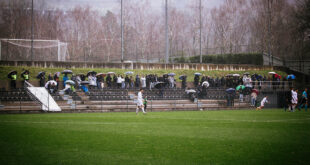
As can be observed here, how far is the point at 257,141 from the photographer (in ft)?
38.2

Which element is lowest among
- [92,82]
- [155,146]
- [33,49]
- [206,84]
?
[155,146]

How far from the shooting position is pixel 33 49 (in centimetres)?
4297

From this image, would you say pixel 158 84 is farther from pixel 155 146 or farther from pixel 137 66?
pixel 155 146

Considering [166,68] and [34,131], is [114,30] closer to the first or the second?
[166,68]

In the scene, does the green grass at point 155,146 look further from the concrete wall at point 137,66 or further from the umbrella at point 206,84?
the concrete wall at point 137,66

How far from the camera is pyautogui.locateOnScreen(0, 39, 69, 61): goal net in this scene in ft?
132

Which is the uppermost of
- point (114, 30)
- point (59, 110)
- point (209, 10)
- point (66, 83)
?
point (209, 10)

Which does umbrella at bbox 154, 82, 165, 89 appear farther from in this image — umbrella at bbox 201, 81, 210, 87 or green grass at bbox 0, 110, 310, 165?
green grass at bbox 0, 110, 310, 165

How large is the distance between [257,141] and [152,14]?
179 feet

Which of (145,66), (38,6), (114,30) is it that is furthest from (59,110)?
(114,30)

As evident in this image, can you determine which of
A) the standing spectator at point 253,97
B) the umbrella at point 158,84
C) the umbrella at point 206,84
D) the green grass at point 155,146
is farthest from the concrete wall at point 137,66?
the green grass at point 155,146

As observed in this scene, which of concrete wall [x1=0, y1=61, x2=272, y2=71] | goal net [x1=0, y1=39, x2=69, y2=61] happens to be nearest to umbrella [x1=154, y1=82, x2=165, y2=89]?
concrete wall [x1=0, y1=61, x2=272, y2=71]

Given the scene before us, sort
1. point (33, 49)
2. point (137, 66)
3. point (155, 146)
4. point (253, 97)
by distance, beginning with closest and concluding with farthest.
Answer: point (155, 146) → point (253, 97) → point (33, 49) → point (137, 66)

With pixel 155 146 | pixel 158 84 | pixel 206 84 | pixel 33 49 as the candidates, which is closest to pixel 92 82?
pixel 158 84
